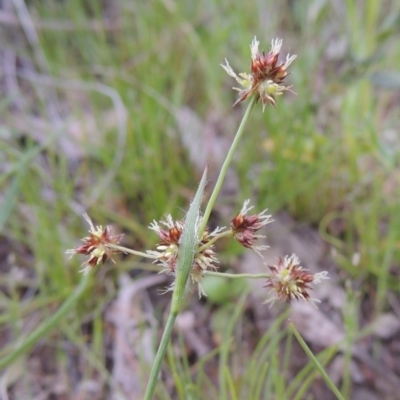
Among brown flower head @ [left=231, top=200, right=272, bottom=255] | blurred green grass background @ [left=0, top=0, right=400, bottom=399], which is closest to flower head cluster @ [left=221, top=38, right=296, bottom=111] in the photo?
brown flower head @ [left=231, top=200, right=272, bottom=255]

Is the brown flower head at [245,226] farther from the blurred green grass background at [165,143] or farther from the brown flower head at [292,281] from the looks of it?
the blurred green grass background at [165,143]

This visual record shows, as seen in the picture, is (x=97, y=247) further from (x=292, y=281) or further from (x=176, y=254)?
(x=292, y=281)

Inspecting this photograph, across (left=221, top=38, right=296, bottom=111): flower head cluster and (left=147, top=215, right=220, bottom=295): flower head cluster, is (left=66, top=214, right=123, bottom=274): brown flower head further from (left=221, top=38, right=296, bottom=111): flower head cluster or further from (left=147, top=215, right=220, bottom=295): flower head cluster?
(left=221, top=38, right=296, bottom=111): flower head cluster

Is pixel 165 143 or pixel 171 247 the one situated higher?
pixel 165 143

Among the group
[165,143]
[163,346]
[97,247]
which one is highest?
[165,143]

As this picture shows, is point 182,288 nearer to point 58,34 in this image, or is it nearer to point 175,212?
point 175,212

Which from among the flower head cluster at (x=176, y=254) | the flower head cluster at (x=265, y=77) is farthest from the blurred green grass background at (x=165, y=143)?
the flower head cluster at (x=176, y=254)

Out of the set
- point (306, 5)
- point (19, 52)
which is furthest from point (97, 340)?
point (306, 5)

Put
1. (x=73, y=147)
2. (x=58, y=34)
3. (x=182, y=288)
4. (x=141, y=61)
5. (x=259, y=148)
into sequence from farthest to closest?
1. (x=58, y=34)
2. (x=141, y=61)
3. (x=73, y=147)
4. (x=259, y=148)
5. (x=182, y=288)

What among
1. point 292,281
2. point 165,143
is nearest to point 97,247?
point 292,281
